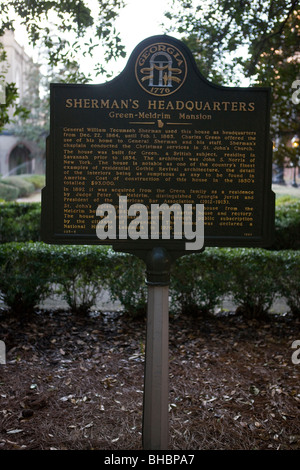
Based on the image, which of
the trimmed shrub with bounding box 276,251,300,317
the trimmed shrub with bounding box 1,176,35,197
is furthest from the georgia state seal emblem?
the trimmed shrub with bounding box 1,176,35,197

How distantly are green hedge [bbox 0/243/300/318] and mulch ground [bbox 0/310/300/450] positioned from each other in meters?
0.34

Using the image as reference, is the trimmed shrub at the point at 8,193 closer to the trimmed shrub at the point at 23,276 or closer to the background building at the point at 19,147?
the background building at the point at 19,147

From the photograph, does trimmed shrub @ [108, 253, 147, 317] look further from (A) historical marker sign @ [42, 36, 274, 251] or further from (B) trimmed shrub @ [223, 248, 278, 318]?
(A) historical marker sign @ [42, 36, 274, 251]

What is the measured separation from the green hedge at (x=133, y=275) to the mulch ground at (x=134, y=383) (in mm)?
340

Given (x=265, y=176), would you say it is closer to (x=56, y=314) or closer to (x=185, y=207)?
(x=185, y=207)

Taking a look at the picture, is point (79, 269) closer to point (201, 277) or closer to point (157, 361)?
point (201, 277)

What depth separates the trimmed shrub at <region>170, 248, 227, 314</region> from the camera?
6219mm

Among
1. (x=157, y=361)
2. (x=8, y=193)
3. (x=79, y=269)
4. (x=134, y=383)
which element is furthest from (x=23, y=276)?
(x=8, y=193)

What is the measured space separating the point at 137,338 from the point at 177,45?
3735mm

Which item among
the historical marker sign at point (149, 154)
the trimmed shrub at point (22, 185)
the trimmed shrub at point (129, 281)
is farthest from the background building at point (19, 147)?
the historical marker sign at point (149, 154)

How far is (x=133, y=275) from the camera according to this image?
244 inches

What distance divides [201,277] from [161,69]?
3.63 m

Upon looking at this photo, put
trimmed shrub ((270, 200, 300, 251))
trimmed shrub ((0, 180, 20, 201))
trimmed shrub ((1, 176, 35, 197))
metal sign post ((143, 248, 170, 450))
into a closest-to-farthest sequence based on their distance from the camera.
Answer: metal sign post ((143, 248, 170, 450)) < trimmed shrub ((270, 200, 300, 251)) < trimmed shrub ((0, 180, 20, 201)) < trimmed shrub ((1, 176, 35, 197))

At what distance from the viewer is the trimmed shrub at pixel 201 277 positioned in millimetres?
6219
